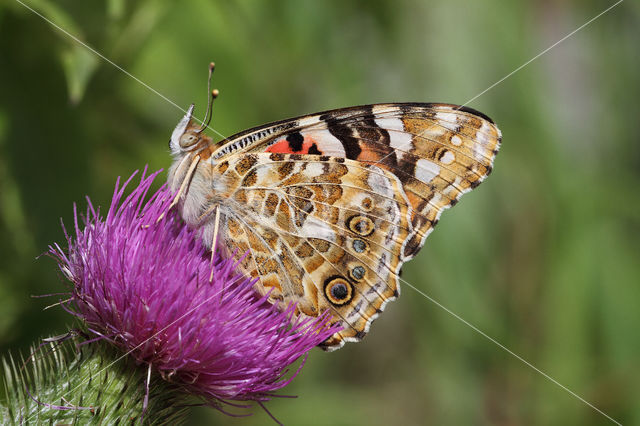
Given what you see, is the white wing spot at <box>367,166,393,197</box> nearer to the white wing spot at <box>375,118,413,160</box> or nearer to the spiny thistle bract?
the white wing spot at <box>375,118,413,160</box>

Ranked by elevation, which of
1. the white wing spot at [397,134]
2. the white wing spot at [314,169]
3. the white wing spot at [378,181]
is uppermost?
the white wing spot at [397,134]

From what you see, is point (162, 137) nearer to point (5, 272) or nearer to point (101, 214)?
point (101, 214)

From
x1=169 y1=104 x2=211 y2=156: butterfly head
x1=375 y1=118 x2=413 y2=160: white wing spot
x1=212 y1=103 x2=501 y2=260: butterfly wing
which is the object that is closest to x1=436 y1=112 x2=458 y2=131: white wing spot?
x1=212 y1=103 x2=501 y2=260: butterfly wing

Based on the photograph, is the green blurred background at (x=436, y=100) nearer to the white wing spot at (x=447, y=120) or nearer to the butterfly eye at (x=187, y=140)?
the butterfly eye at (x=187, y=140)

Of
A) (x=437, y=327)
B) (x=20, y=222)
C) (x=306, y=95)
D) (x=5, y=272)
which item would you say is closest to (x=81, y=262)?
(x=20, y=222)

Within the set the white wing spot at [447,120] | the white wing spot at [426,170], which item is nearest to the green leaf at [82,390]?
the white wing spot at [426,170]

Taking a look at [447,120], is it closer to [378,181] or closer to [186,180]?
[378,181]
